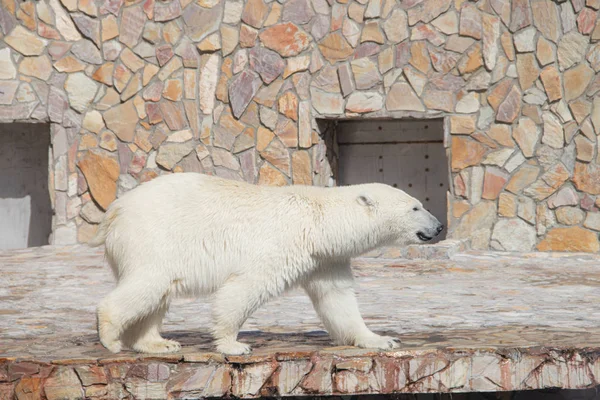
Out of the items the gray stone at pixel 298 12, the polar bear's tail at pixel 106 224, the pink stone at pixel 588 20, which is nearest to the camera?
the polar bear's tail at pixel 106 224

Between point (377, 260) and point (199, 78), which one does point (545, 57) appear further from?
point (199, 78)

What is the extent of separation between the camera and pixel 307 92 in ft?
30.7

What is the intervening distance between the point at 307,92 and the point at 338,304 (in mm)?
5392

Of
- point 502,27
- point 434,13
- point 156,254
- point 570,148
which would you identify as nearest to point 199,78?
point 434,13

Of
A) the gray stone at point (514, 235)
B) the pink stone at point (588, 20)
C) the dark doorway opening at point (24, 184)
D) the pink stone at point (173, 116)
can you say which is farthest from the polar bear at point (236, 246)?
the dark doorway opening at point (24, 184)

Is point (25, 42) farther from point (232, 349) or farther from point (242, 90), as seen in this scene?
point (232, 349)

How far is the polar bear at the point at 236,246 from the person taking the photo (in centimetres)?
391

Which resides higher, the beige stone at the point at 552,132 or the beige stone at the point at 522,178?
the beige stone at the point at 552,132

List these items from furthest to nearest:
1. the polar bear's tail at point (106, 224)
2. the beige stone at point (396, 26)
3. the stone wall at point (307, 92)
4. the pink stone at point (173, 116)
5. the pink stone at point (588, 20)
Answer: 1. the pink stone at point (173, 116)
2. the beige stone at point (396, 26)
3. the stone wall at point (307, 92)
4. the pink stone at point (588, 20)
5. the polar bear's tail at point (106, 224)

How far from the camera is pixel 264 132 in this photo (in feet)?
31.2

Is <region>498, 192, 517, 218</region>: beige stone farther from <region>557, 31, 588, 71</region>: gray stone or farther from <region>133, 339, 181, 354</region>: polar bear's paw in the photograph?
<region>133, 339, 181, 354</region>: polar bear's paw

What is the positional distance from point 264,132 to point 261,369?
19.1ft

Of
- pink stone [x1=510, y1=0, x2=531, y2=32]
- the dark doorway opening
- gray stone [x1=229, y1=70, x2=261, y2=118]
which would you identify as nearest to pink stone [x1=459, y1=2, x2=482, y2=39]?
pink stone [x1=510, y1=0, x2=531, y2=32]

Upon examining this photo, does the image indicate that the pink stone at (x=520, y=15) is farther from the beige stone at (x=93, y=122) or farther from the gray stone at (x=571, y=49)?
the beige stone at (x=93, y=122)
